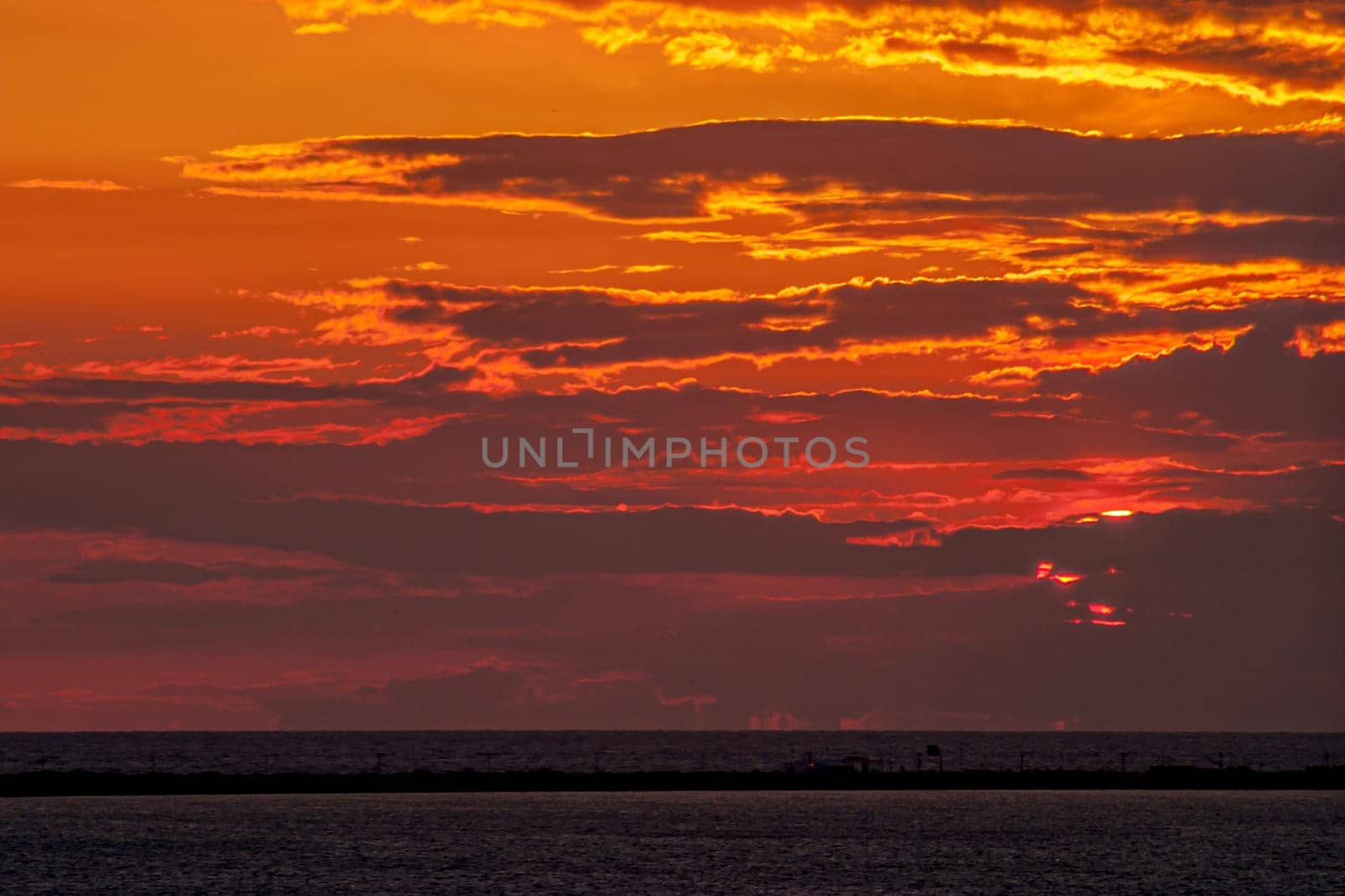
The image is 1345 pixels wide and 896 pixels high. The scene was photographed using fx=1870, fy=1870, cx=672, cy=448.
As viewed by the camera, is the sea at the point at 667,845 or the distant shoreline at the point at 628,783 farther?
the distant shoreline at the point at 628,783

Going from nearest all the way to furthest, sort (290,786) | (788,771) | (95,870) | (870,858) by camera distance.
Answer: (95,870) < (870,858) < (290,786) < (788,771)

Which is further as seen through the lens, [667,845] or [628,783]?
[628,783]

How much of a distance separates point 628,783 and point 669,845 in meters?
47.3

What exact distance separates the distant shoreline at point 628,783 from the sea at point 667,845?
5.30ft

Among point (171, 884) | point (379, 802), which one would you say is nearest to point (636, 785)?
point (379, 802)

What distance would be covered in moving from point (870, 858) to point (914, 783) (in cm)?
5784

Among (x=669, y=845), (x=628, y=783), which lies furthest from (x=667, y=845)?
(x=628, y=783)

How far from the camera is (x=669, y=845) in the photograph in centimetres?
13588

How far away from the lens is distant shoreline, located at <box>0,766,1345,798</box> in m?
179

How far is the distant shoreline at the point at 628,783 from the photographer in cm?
17900

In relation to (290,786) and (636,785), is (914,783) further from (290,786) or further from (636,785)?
(290,786)

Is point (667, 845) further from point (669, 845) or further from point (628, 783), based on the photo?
point (628, 783)

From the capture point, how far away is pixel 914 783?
18350 cm

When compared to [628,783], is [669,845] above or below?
above
